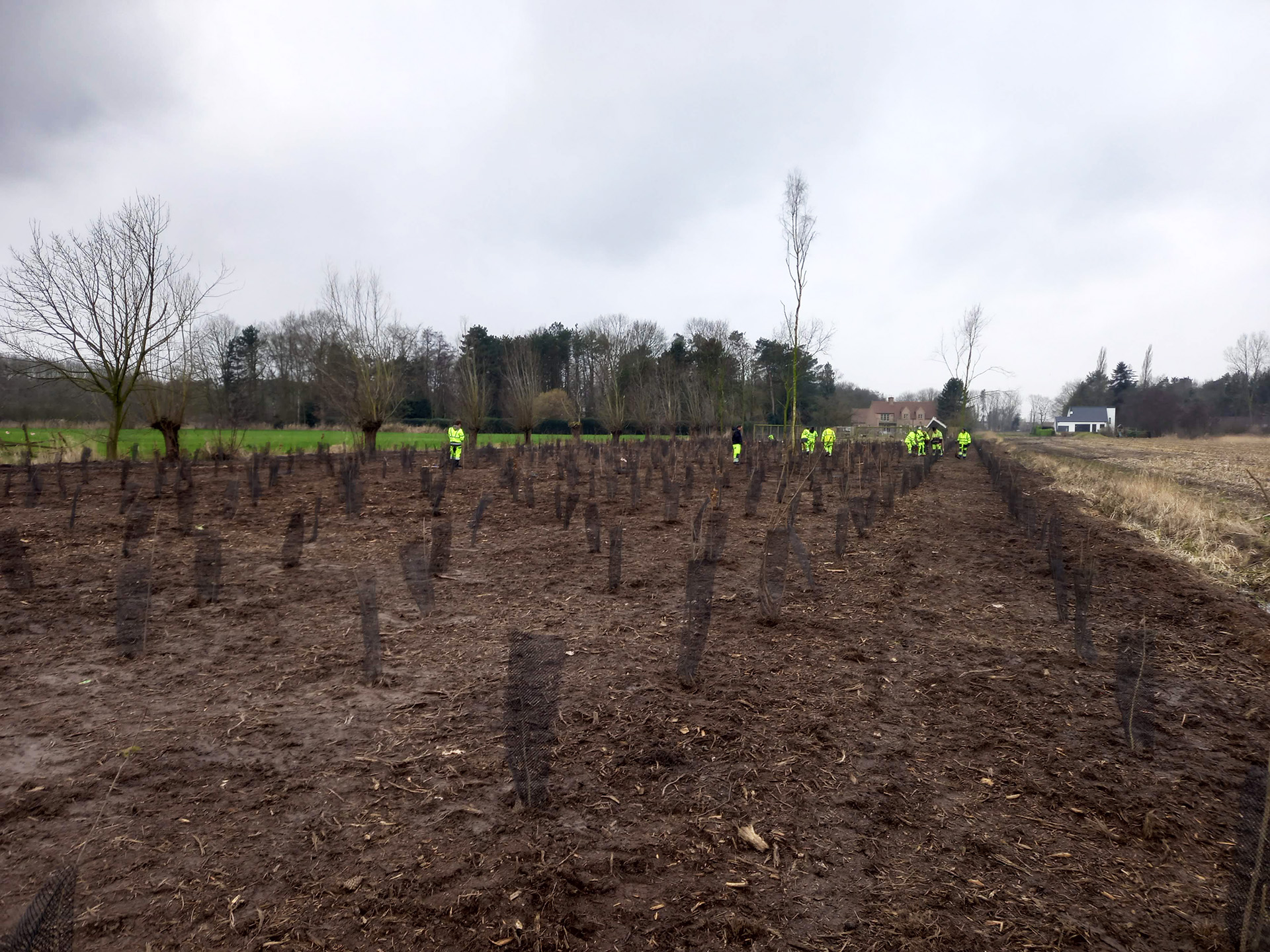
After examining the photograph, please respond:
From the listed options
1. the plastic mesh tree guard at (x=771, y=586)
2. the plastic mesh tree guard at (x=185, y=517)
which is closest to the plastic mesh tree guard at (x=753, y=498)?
the plastic mesh tree guard at (x=771, y=586)

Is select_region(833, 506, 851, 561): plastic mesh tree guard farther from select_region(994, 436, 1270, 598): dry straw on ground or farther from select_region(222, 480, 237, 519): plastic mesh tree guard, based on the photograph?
select_region(222, 480, 237, 519): plastic mesh tree guard

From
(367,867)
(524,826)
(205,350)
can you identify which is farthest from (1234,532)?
(205,350)

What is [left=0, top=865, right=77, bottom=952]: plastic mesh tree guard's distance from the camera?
56.8 inches

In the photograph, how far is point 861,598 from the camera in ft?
17.0

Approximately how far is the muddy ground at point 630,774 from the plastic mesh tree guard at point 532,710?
67 millimetres

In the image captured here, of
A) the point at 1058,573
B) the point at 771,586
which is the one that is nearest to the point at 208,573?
the point at 771,586

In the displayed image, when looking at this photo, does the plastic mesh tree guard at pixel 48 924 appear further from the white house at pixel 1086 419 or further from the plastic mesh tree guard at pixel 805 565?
the white house at pixel 1086 419

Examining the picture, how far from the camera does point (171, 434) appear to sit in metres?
15.0

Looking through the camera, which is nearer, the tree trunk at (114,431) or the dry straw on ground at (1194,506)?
the dry straw on ground at (1194,506)

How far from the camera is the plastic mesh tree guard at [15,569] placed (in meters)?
4.81

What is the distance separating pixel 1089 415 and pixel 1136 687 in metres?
94.9

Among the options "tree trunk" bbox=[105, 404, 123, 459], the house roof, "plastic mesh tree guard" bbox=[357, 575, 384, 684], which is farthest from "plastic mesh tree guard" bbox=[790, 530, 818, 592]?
the house roof

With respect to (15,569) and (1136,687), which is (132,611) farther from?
(1136,687)

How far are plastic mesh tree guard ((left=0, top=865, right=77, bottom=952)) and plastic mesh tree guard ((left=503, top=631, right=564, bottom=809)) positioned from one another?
4.20 feet
